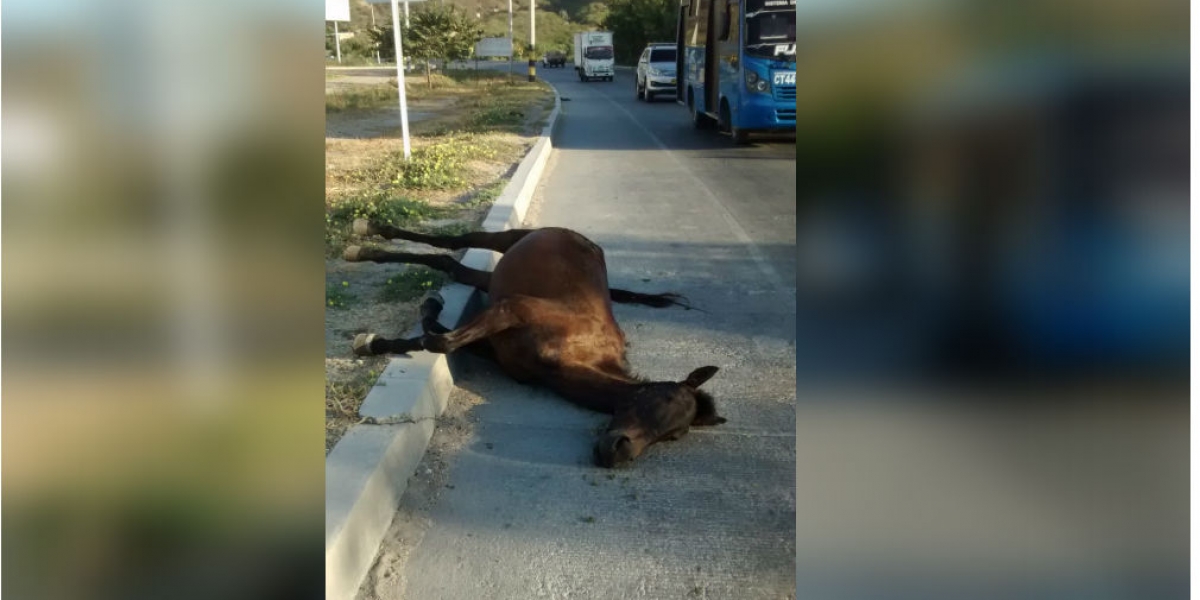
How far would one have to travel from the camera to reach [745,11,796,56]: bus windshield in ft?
50.6

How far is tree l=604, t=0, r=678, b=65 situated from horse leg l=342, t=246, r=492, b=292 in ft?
147

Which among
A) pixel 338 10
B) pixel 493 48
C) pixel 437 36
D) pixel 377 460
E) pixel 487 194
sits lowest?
pixel 377 460

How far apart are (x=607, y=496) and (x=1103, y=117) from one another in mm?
2724

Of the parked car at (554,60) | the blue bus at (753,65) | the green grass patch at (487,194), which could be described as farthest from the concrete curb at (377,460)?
the parked car at (554,60)

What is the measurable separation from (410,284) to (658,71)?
2552cm

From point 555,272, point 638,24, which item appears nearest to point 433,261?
point 555,272

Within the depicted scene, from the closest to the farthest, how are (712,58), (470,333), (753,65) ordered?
(470,333) < (753,65) < (712,58)

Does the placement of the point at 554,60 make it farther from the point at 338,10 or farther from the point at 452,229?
the point at 452,229

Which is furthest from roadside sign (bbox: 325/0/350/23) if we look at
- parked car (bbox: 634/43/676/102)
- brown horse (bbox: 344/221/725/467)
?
parked car (bbox: 634/43/676/102)

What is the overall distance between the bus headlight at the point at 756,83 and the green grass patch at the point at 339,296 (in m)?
10.7

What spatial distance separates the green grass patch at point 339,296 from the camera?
5.55m

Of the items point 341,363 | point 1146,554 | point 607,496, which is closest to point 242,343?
point 1146,554

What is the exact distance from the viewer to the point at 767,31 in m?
15.6

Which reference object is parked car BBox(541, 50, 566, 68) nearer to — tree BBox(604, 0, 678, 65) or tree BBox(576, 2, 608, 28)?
tree BBox(604, 0, 678, 65)
